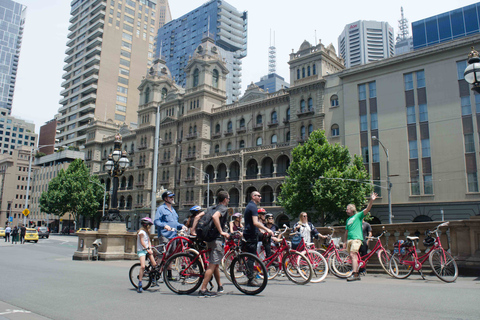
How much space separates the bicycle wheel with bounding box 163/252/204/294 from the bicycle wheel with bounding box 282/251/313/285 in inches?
102

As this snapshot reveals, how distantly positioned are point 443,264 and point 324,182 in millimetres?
25284

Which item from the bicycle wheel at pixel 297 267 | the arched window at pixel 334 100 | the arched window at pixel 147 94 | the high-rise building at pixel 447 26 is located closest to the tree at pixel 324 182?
the arched window at pixel 334 100

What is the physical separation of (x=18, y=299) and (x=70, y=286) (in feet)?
5.04

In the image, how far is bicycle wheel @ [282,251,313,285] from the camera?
30.6 ft

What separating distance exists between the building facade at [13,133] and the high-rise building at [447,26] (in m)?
156

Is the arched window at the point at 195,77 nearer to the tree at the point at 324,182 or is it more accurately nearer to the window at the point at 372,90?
the tree at the point at 324,182

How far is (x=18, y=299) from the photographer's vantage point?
7.82 m

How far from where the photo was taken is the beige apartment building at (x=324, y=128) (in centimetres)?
3544

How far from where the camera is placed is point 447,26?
3570 inches

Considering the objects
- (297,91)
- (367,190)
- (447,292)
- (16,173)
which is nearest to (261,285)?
(447,292)

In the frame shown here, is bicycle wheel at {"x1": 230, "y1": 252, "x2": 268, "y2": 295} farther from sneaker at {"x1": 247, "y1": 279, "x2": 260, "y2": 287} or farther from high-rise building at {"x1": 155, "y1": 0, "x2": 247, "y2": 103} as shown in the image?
high-rise building at {"x1": 155, "y1": 0, "x2": 247, "y2": 103}

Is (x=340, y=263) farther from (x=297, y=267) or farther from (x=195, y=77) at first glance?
(x=195, y=77)

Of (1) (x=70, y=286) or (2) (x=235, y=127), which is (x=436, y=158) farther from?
(1) (x=70, y=286)

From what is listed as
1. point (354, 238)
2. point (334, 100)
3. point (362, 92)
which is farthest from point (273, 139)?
point (354, 238)
